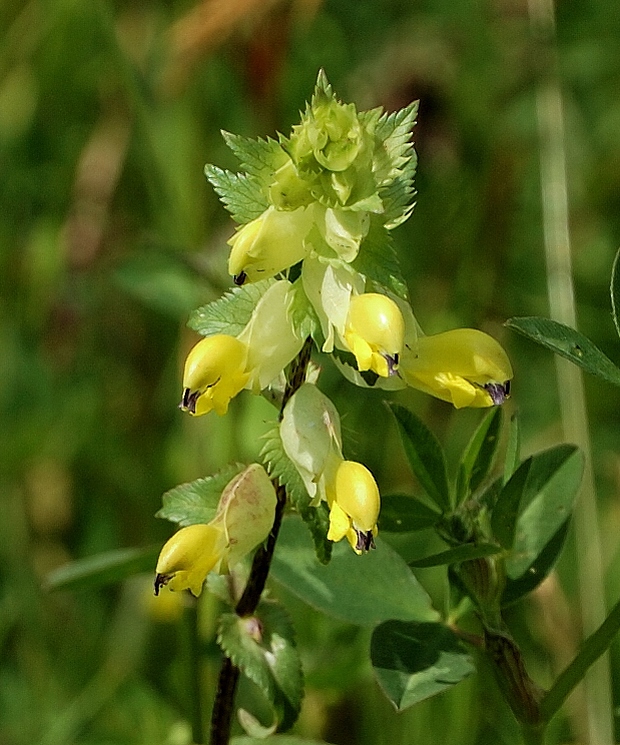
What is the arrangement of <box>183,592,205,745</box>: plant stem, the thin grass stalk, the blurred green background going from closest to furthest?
<box>183,592,205,745</box>: plant stem
the thin grass stalk
the blurred green background

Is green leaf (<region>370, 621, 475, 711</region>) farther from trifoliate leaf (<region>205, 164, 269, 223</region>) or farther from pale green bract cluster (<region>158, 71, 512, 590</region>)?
trifoliate leaf (<region>205, 164, 269, 223</region>)

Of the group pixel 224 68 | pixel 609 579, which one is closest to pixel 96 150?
pixel 224 68

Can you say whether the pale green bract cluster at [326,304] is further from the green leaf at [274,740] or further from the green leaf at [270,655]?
the green leaf at [274,740]

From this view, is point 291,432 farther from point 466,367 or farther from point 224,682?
point 224,682

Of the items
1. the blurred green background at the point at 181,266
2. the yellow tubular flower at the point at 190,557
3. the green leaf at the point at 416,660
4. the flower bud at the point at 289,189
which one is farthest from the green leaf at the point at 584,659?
the blurred green background at the point at 181,266

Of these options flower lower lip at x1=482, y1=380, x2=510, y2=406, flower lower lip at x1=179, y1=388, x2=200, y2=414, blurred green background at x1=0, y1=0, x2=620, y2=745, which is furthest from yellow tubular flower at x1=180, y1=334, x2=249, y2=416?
blurred green background at x1=0, y1=0, x2=620, y2=745

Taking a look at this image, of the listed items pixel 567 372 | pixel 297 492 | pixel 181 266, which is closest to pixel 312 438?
pixel 297 492

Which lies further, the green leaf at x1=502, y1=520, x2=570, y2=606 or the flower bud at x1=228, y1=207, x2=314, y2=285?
the green leaf at x1=502, y1=520, x2=570, y2=606
